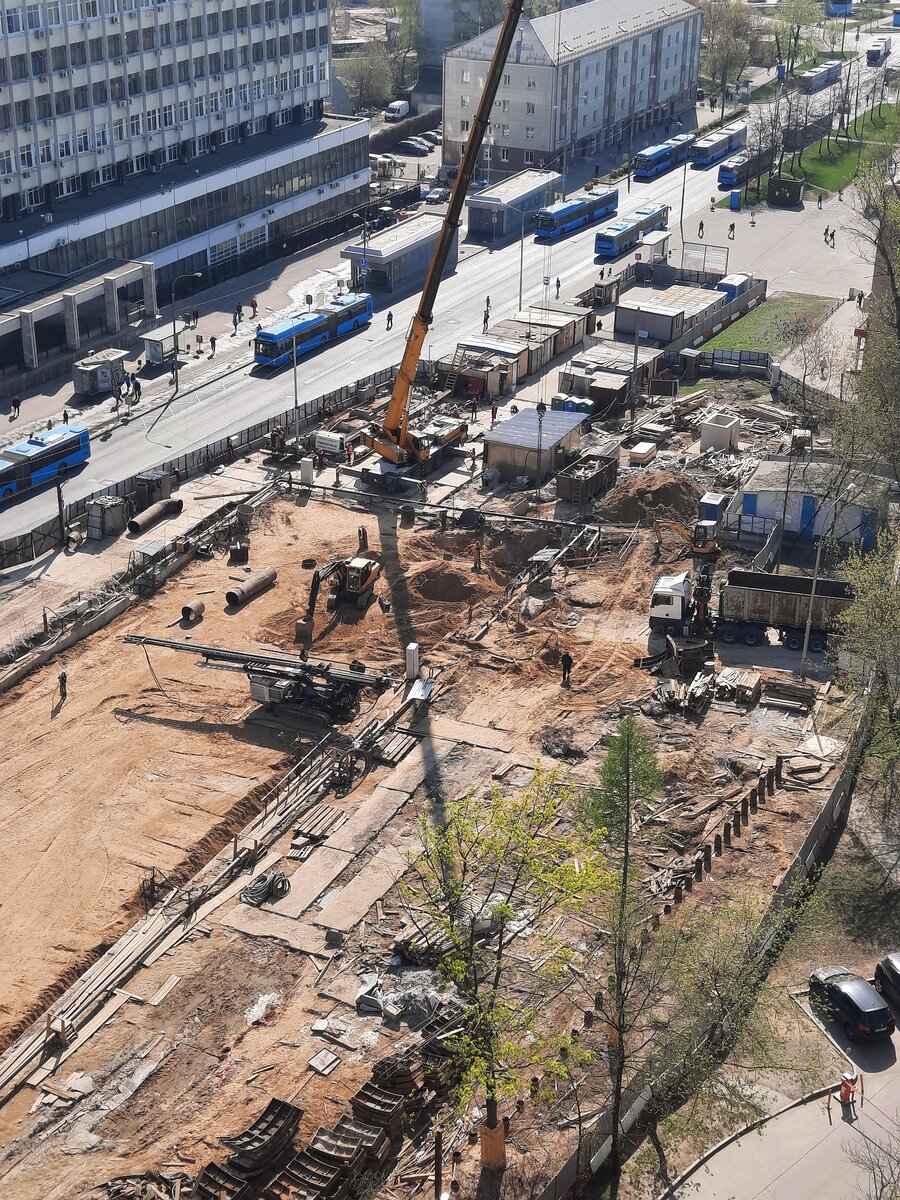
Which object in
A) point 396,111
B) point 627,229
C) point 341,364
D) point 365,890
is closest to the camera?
point 365,890

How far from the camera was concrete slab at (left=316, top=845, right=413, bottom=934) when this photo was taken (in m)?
47.6

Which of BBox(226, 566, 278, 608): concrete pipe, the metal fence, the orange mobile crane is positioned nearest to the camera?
BBox(226, 566, 278, 608): concrete pipe

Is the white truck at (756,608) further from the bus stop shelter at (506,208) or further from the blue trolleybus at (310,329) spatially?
the bus stop shelter at (506,208)

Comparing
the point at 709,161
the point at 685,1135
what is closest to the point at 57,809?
the point at 685,1135

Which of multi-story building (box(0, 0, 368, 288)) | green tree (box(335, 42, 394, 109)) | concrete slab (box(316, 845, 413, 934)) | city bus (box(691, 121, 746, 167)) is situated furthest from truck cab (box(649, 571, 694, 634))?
green tree (box(335, 42, 394, 109))

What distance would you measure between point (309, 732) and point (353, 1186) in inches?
902

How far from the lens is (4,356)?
306ft

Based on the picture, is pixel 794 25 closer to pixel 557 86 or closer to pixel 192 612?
pixel 557 86

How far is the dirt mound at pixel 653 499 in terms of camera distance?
242 ft

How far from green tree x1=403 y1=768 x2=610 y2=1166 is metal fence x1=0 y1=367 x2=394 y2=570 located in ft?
107

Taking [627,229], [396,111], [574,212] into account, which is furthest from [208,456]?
[396,111]

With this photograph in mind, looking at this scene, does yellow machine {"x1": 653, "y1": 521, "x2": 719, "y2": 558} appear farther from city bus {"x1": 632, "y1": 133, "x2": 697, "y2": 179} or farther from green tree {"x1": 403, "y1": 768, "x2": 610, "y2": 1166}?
city bus {"x1": 632, "y1": 133, "x2": 697, "y2": 179}

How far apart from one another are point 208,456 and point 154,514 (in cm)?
731

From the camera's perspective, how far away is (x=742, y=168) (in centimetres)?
13825
